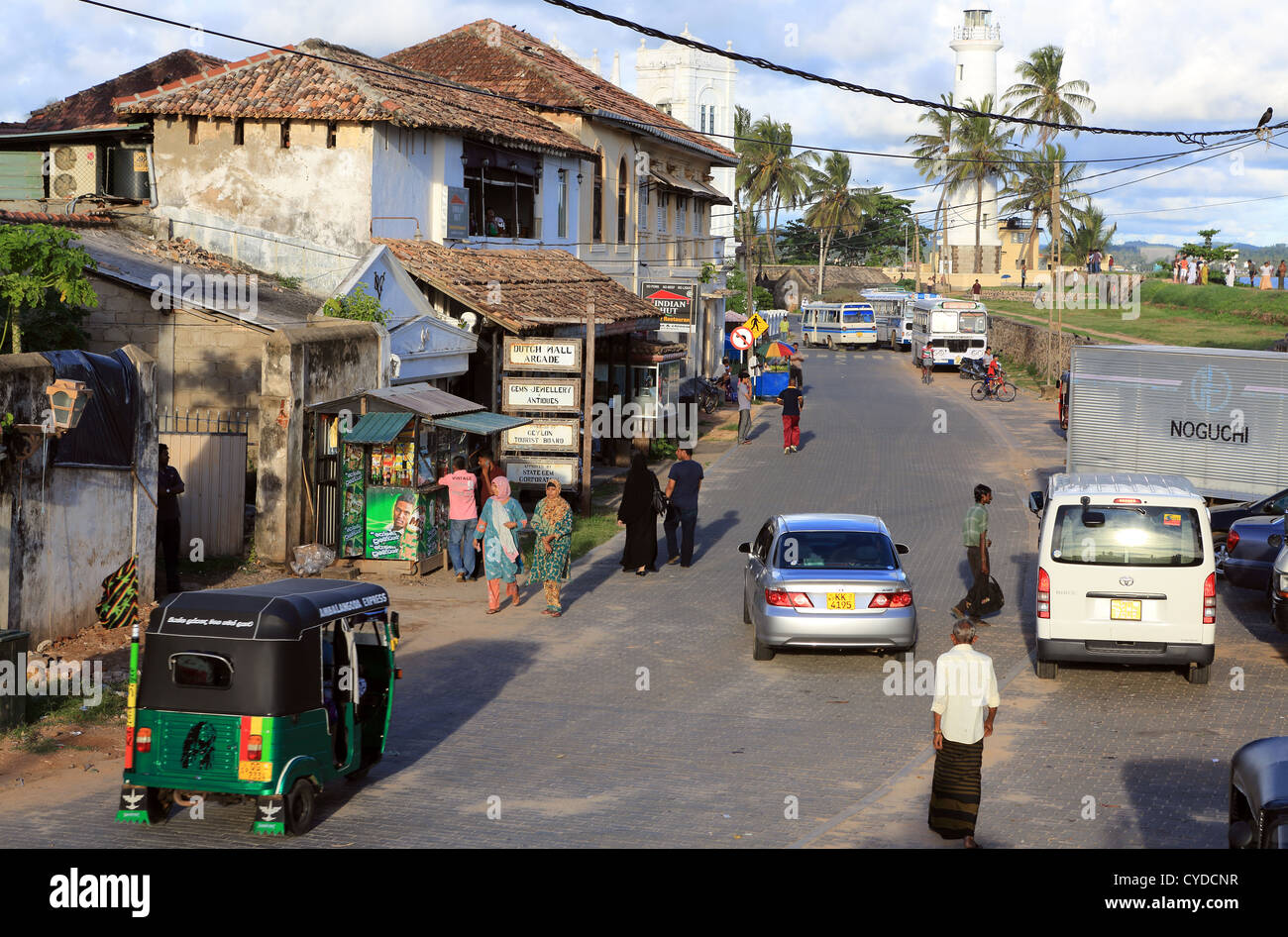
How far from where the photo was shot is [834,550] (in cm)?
1525

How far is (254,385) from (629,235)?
19.1m

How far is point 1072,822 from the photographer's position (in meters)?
9.96

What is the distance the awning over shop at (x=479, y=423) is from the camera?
19.5 m

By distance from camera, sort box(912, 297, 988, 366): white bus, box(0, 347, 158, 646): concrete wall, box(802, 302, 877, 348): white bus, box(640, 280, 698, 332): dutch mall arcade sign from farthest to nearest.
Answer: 1. box(802, 302, 877, 348): white bus
2. box(912, 297, 988, 366): white bus
3. box(640, 280, 698, 332): dutch mall arcade sign
4. box(0, 347, 158, 646): concrete wall

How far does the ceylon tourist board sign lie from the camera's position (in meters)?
23.5

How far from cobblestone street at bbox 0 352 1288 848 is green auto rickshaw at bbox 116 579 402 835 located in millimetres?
353

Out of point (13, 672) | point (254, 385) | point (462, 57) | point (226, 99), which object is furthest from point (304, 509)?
point (462, 57)

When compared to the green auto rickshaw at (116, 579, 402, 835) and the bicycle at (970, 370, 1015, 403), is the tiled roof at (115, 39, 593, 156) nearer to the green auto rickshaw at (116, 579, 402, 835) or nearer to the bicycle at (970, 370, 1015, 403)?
the green auto rickshaw at (116, 579, 402, 835)

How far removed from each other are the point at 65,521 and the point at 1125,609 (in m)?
11.0

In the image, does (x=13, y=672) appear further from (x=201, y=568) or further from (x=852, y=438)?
(x=852, y=438)

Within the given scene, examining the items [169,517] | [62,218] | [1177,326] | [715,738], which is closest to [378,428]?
[169,517]

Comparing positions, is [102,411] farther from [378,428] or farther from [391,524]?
[391,524]

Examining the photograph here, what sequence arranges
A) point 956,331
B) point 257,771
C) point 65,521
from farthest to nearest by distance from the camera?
point 956,331 → point 65,521 → point 257,771

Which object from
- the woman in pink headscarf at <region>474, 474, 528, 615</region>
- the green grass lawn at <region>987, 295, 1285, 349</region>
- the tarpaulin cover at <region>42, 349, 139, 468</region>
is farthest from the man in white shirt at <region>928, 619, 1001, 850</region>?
the green grass lawn at <region>987, 295, 1285, 349</region>
